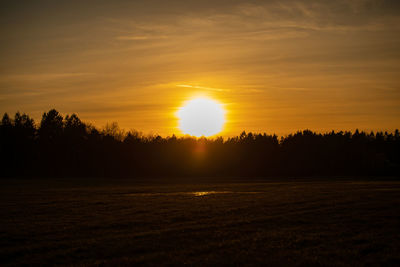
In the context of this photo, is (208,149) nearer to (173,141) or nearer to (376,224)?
(173,141)

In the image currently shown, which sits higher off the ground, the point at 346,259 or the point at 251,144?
the point at 251,144

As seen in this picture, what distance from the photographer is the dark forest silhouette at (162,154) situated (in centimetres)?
11544

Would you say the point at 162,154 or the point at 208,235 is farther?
the point at 162,154

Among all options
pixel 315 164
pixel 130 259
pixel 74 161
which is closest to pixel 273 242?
pixel 130 259

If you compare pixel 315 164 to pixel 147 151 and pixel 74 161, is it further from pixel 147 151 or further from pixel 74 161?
pixel 74 161

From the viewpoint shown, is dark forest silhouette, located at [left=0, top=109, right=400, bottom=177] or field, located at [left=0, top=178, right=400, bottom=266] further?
dark forest silhouette, located at [left=0, top=109, right=400, bottom=177]

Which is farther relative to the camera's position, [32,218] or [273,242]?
[32,218]

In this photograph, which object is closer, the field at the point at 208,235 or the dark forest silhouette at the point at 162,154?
the field at the point at 208,235

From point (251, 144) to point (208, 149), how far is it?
16.8m

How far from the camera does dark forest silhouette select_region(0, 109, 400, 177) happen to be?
11544cm

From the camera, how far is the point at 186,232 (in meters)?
19.2

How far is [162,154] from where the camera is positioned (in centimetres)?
13050

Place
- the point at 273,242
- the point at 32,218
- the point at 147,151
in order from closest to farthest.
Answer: the point at 273,242 < the point at 32,218 < the point at 147,151

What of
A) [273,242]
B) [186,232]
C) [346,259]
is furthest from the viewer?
[186,232]
